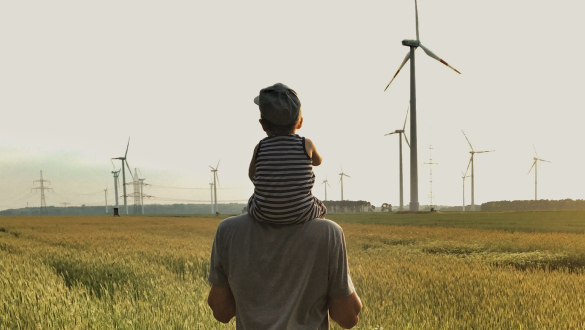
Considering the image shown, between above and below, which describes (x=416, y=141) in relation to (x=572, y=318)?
above

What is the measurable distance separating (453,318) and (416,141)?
223 ft

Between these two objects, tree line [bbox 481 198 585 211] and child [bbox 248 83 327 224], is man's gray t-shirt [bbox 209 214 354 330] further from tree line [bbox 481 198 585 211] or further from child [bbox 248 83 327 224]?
tree line [bbox 481 198 585 211]

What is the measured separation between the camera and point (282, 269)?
2.38 metres

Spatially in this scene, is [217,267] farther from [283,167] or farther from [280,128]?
[280,128]

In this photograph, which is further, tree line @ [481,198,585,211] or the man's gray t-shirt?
tree line @ [481,198,585,211]

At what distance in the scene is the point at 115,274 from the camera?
931cm

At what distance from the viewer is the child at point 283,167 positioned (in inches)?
89.3

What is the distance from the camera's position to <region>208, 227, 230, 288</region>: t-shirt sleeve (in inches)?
96.7

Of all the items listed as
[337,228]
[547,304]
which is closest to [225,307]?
[337,228]

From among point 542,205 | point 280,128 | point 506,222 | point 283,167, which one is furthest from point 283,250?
point 542,205

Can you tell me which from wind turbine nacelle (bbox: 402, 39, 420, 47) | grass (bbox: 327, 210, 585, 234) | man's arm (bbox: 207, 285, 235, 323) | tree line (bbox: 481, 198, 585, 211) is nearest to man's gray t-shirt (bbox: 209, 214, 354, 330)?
man's arm (bbox: 207, 285, 235, 323)

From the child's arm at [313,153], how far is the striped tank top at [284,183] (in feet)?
0.07

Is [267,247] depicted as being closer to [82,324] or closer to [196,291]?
[82,324]

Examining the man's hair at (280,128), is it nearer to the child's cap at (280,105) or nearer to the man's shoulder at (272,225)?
the child's cap at (280,105)
